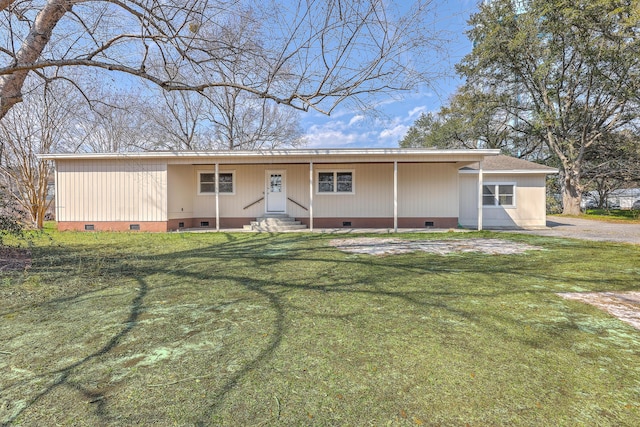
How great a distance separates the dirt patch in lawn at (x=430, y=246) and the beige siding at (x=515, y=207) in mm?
4243

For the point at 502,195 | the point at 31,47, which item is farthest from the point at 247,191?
the point at 502,195

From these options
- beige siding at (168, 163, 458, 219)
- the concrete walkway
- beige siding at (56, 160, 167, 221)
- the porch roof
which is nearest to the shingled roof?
beige siding at (168, 163, 458, 219)

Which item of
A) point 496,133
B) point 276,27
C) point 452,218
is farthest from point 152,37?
point 496,133

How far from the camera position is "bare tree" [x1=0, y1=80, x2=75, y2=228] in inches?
480

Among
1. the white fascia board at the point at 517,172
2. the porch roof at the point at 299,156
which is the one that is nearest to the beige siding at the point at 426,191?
the white fascia board at the point at 517,172

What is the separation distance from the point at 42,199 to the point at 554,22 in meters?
24.3

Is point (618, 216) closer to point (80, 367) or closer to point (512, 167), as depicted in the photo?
point (512, 167)

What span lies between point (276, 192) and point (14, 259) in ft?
24.2

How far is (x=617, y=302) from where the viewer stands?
3273 mm

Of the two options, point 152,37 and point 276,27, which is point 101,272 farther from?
point 276,27

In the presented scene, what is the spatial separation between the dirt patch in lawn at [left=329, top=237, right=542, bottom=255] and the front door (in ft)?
12.7

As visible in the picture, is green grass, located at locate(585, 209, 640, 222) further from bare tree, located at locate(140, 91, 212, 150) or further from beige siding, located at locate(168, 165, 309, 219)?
bare tree, located at locate(140, 91, 212, 150)

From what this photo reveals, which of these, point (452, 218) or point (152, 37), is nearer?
point (152, 37)

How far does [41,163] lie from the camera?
12719mm
